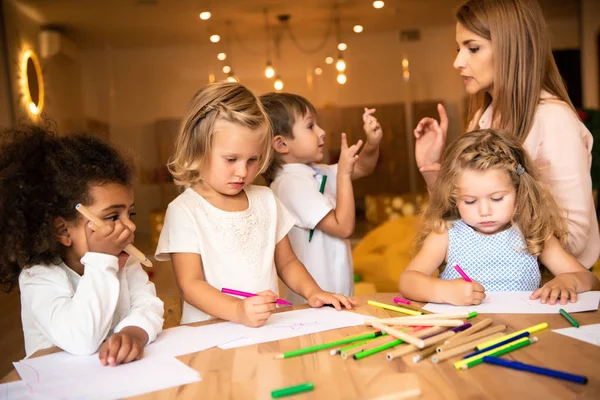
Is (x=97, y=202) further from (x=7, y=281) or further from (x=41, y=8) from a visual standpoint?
(x=41, y=8)

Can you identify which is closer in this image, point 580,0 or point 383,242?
point 383,242

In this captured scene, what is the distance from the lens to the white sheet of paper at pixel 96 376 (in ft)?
3.17

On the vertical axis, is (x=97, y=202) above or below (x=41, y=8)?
below

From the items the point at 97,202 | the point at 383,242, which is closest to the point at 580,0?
the point at 383,242

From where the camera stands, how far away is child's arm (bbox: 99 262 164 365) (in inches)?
43.8

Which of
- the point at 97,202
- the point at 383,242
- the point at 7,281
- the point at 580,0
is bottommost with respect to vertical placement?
the point at 383,242

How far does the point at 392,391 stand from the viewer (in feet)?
2.97

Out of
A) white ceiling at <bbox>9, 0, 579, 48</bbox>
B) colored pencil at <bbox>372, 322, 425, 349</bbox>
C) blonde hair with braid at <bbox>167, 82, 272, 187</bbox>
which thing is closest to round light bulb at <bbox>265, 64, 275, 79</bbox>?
white ceiling at <bbox>9, 0, 579, 48</bbox>

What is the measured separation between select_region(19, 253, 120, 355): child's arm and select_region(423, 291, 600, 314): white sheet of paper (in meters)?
0.66

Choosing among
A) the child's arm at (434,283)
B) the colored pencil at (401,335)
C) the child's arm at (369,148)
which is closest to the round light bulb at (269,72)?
the child's arm at (369,148)

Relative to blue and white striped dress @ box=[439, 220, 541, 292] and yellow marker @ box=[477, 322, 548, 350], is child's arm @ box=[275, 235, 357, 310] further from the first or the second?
yellow marker @ box=[477, 322, 548, 350]

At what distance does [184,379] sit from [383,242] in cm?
305

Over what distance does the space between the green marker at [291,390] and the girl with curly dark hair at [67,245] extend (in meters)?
0.37

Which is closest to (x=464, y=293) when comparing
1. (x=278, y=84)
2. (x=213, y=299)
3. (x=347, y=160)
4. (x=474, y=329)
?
(x=474, y=329)
